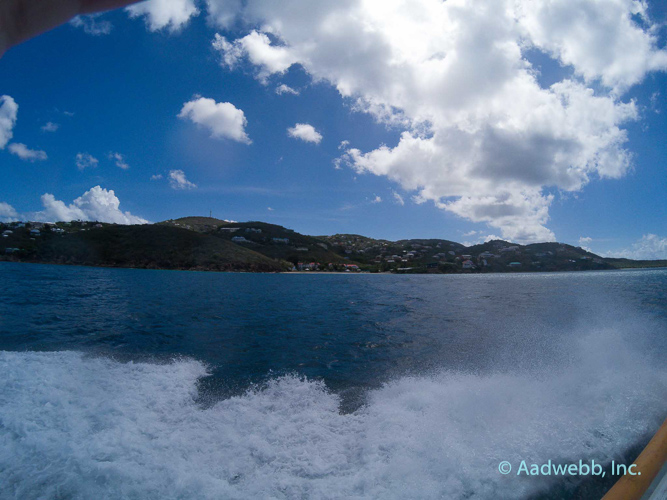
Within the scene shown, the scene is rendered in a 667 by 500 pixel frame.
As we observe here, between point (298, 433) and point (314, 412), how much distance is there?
2.95 feet

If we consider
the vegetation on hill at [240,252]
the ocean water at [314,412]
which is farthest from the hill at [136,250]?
the ocean water at [314,412]

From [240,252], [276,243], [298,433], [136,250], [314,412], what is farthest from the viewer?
[276,243]

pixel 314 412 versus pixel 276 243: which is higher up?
pixel 276 243

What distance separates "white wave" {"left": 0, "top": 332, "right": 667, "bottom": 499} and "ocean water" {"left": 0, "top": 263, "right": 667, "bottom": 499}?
29mm

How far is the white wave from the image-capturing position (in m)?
4.10

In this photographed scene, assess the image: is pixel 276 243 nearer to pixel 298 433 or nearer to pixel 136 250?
pixel 136 250

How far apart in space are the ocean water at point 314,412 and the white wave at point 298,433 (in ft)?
0.10

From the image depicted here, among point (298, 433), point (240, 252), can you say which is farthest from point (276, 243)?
point (298, 433)

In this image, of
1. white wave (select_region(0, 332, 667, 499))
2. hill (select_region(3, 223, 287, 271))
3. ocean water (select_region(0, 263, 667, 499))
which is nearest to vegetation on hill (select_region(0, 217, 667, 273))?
hill (select_region(3, 223, 287, 271))

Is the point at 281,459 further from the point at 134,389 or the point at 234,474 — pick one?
the point at 134,389

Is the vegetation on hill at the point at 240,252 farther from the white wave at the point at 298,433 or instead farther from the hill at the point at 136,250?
the white wave at the point at 298,433

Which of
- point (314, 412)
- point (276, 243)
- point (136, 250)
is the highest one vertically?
point (276, 243)

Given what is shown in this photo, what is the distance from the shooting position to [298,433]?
5551 millimetres

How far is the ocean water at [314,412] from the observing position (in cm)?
419
